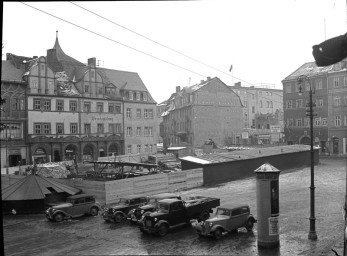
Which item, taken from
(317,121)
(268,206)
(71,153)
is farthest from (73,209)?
(317,121)

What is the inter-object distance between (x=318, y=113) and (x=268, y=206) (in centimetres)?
2443

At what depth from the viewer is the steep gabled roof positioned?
59.4 feet

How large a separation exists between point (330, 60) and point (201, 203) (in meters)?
12.2

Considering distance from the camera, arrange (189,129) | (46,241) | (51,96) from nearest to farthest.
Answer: (46,241) → (51,96) → (189,129)

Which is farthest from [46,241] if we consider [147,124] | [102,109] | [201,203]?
[147,124]

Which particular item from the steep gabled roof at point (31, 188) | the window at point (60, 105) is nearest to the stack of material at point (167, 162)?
→ the window at point (60, 105)

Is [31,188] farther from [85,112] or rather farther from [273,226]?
[273,226]

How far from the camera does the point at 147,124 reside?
117ft

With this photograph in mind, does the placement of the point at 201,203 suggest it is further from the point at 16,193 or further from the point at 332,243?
the point at 16,193

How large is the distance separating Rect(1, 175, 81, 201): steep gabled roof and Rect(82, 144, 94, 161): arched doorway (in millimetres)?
13678

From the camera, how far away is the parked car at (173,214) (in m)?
13.2

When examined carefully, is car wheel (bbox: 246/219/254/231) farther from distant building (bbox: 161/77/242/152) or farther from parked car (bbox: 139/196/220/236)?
distant building (bbox: 161/77/242/152)

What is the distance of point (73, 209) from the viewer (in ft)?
55.9

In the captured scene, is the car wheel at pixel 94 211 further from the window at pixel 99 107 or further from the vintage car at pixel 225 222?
the window at pixel 99 107
